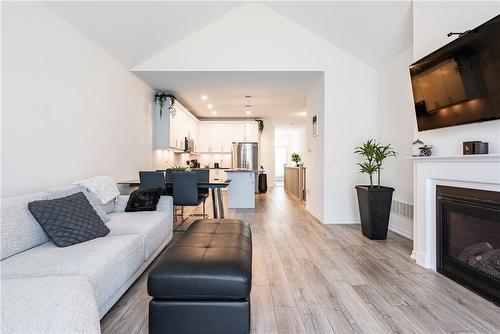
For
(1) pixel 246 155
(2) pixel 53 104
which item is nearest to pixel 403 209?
(2) pixel 53 104

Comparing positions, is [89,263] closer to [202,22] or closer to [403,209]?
[202,22]

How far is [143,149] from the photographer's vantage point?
4.82m

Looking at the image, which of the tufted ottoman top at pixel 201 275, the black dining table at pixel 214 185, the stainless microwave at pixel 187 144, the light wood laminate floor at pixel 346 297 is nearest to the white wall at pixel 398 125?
the light wood laminate floor at pixel 346 297

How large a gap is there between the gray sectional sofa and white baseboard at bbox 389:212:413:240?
3.26m

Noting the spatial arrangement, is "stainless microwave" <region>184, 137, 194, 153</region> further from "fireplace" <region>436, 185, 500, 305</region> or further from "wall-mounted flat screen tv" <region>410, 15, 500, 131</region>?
"fireplace" <region>436, 185, 500, 305</region>

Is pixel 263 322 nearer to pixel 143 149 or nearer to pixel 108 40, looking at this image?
pixel 108 40

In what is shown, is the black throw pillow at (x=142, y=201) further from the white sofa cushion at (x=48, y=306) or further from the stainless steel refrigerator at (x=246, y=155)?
the stainless steel refrigerator at (x=246, y=155)

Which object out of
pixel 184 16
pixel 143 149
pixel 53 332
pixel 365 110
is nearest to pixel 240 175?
pixel 143 149

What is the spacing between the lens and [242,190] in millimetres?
5949

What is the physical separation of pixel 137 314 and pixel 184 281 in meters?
0.64

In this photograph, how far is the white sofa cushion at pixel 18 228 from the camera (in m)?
1.63

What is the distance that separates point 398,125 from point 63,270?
4.13m

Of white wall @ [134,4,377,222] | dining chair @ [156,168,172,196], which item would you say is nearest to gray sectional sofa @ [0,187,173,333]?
dining chair @ [156,168,172,196]

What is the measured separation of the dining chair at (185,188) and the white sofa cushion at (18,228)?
72.9 inches
